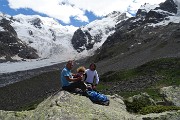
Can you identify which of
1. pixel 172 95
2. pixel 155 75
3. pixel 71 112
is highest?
pixel 172 95

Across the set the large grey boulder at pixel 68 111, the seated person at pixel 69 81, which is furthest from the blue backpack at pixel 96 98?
the seated person at pixel 69 81

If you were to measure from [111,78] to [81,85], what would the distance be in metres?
88.4

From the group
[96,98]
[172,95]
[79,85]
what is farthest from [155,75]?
[79,85]

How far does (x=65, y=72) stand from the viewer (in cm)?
2266

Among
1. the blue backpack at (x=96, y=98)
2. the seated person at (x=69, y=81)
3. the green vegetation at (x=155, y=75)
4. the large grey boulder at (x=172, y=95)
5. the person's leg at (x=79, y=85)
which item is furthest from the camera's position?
the green vegetation at (x=155, y=75)

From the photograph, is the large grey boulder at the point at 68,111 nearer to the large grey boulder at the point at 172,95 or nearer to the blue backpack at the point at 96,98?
the blue backpack at the point at 96,98

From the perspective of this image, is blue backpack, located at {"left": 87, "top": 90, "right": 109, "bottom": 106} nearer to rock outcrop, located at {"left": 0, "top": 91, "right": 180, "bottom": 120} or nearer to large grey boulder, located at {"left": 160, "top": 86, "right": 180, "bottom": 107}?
rock outcrop, located at {"left": 0, "top": 91, "right": 180, "bottom": 120}

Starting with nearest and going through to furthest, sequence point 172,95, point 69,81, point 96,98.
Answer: point 69,81
point 96,98
point 172,95

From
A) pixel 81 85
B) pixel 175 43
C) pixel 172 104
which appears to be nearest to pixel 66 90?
pixel 81 85

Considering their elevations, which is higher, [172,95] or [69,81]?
[69,81]

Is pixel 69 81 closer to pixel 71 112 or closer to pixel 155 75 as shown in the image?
pixel 71 112

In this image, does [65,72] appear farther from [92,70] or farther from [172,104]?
[172,104]

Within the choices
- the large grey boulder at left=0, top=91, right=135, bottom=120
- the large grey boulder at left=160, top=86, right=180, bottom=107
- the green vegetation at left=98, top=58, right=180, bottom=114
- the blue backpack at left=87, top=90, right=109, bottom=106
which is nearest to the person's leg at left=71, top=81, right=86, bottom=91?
the blue backpack at left=87, top=90, right=109, bottom=106

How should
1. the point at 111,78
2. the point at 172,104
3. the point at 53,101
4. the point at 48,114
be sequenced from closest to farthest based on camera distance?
1. the point at 48,114
2. the point at 53,101
3. the point at 172,104
4. the point at 111,78
